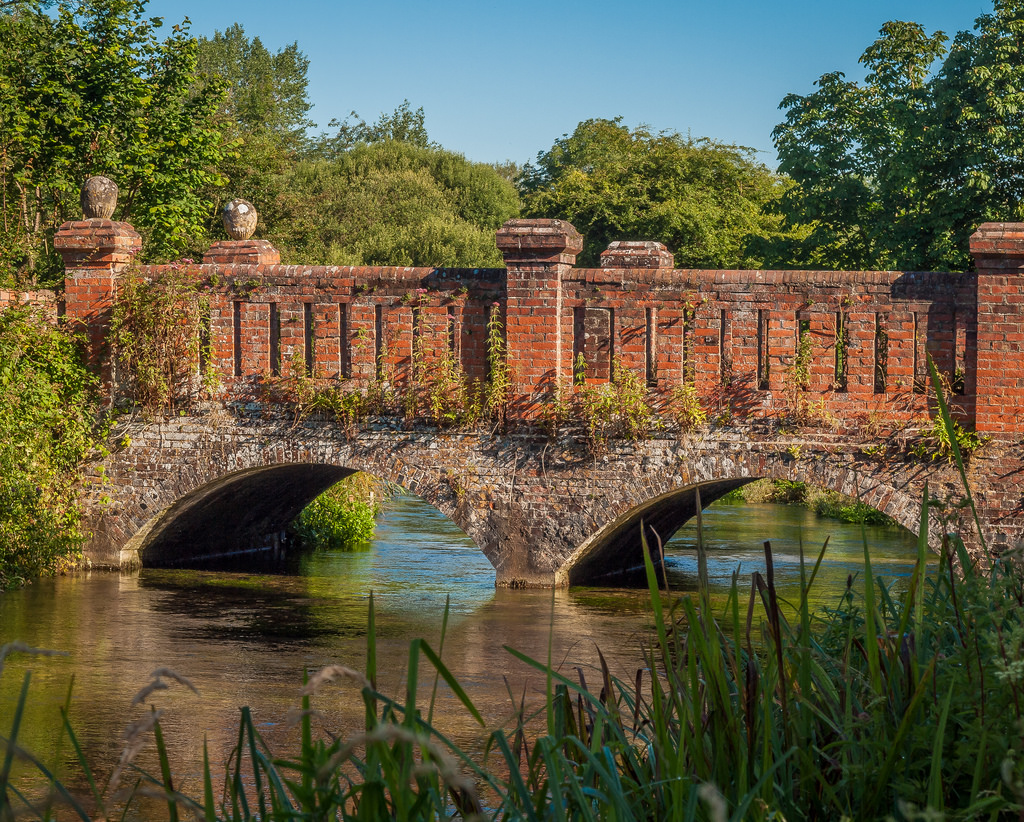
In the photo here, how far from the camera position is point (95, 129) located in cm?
1612

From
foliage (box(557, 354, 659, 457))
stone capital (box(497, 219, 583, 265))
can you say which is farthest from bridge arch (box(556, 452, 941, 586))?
stone capital (box(497, 219, 583, 265))

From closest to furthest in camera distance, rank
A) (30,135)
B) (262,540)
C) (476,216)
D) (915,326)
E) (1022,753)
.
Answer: (1022,753) < (915,326) < (262,540) < (30,135) < (476,216)

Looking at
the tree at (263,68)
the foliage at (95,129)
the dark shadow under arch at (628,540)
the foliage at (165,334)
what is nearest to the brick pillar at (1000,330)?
the dark shadow under arch at (628,540)

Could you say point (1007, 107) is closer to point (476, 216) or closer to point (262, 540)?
point (262, 540)

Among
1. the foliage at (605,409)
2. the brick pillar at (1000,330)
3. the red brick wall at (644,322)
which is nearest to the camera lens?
the brick pillar at (1000,330)

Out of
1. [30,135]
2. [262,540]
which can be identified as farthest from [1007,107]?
[30,135]

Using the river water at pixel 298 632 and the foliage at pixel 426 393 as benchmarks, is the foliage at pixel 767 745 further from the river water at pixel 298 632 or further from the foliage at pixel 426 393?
the foliage at pixel 426 393

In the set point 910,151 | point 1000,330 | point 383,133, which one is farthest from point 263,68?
point 1000,330

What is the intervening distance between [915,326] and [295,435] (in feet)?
17.7

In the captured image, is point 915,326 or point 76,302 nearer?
point 915,326

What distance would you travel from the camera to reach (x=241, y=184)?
854 inches

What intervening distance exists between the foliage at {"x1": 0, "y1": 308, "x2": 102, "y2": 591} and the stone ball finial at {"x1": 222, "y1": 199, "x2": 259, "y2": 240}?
72.5 inches

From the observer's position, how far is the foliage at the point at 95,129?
51.1 ft

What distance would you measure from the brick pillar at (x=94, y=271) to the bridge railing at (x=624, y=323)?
1 centimetres
